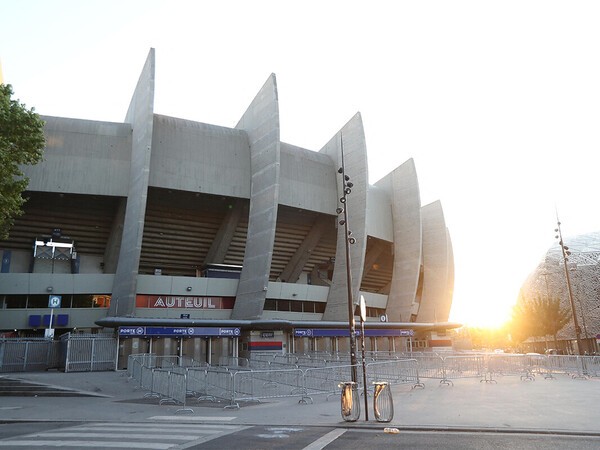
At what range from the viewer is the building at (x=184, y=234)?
3259 centimetres

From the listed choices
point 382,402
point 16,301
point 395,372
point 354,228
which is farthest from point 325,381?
point 16,301

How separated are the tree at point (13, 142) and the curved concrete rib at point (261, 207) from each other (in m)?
17.6

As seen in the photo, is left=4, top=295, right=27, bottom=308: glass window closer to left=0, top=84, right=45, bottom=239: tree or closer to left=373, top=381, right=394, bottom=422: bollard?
left=0, top=84, right=45, bottom=239: tree

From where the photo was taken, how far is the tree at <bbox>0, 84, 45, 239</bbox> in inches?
A: 749

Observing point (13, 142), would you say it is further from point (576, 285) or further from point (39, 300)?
point (576, 285)

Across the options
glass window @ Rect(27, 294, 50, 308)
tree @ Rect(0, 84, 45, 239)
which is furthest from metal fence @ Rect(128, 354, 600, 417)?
glass window @ Rect(27, 294, 50, 308)

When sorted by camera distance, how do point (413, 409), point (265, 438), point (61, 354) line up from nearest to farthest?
point (265, 438)
point (413, 409)
point (61, 354)

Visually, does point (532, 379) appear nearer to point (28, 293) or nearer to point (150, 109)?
point (150, 109)

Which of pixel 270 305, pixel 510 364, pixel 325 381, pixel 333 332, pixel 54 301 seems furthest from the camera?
pixel 270 305

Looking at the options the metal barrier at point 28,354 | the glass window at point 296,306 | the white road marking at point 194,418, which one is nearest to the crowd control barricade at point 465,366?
the white road marking at point 194,418

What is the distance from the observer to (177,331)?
3086cm

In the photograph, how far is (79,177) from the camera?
33.2 metres

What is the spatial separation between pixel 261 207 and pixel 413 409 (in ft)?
81.7

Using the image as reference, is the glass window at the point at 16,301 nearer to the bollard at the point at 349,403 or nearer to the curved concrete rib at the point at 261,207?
the curved concrete rib at the point at 261,207
